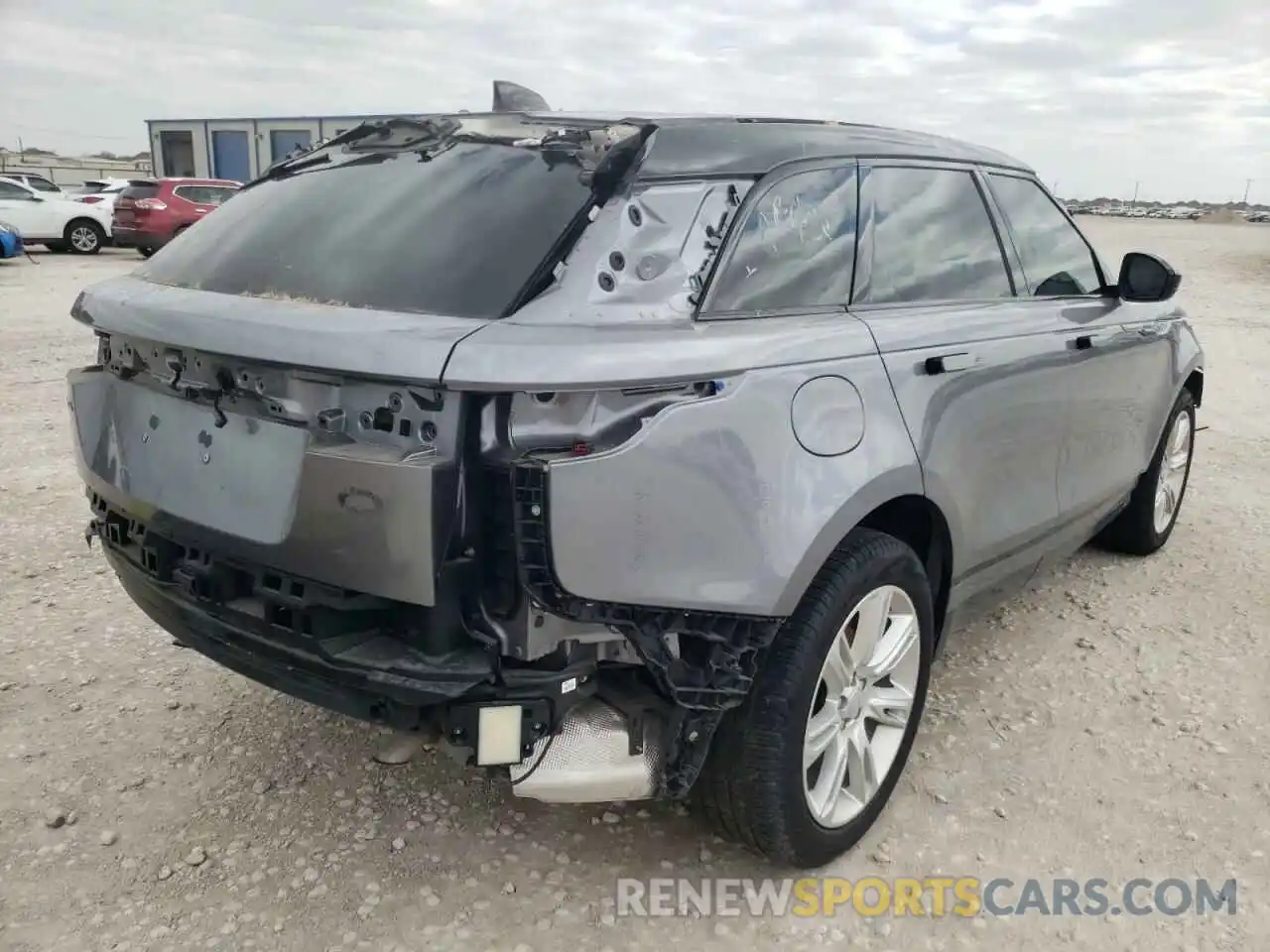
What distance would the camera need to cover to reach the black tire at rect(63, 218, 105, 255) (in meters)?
19.6

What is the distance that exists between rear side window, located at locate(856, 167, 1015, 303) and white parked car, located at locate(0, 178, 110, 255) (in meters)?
20.1

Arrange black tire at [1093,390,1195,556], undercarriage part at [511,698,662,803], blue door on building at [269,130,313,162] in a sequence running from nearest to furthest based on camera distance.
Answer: undercarriage part at [511,698,662,803]
black tire at [1093,390,1195,556]
blue door on building at [269,130,313,162]

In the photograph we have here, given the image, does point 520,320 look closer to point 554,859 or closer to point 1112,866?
point 554,859

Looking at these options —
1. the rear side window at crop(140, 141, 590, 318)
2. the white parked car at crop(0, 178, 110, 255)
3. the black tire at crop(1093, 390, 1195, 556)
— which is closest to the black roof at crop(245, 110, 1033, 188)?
the rear side window at crop(140, 141, 590, 318)

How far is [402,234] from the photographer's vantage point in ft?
7.64

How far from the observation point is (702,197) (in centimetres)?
227

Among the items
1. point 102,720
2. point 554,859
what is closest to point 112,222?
point 102,720

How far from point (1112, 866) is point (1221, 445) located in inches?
209

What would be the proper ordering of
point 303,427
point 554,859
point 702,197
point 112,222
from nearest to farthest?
point 303,427, point 702,197, point 554,859, point 112,222

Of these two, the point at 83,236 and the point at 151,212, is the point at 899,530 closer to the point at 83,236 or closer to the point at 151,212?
the point at 151,212

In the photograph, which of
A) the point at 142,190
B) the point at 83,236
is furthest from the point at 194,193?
the point at 83,236

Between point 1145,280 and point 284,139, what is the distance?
29.7m

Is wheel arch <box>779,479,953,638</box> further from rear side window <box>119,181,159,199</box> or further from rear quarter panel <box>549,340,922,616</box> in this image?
rear side window <box>119,181,159,199</box>

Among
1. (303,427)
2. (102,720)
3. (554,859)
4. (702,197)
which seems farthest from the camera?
(102,720)
